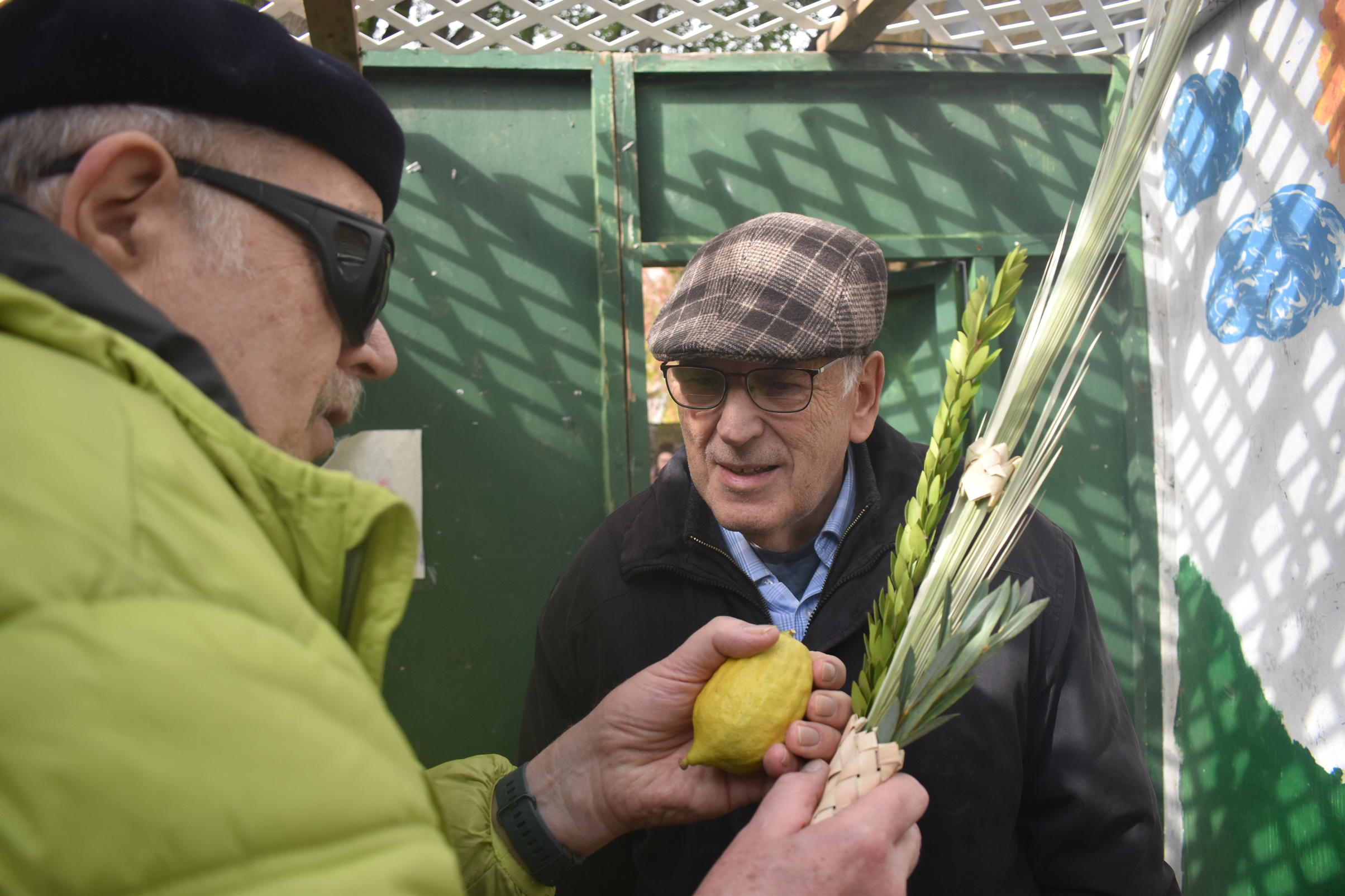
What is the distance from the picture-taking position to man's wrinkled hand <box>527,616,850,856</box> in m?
1.44

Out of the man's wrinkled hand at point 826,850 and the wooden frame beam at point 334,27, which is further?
the wooden frame beam at point 334,27

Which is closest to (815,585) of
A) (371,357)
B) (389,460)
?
A: (371,357)

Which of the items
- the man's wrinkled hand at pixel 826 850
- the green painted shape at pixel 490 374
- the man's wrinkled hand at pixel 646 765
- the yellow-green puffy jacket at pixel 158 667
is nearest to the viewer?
the yellow-green puffy jacket at pixel 158 667

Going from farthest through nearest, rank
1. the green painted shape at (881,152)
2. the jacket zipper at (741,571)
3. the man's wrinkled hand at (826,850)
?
the green painted shape at (881,152) → the jacket zipper at (741,571) → the man's wrinkled hand at (826,850)

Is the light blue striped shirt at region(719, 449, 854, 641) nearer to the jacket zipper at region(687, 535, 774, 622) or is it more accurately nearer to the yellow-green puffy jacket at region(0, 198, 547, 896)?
the jacket zipper at region(687, 535, 774, 622)

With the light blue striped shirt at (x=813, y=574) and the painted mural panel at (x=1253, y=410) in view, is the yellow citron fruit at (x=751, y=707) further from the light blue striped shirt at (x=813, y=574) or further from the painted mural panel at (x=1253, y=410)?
the painted mural panel at (x=1253, y=410)

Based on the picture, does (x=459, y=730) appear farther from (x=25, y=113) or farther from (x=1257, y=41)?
(x=1257, y=41)

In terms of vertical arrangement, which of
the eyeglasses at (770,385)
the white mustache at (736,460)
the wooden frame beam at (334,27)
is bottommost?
the white mustache at (736,460)

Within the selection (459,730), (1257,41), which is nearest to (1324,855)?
(1257,41)

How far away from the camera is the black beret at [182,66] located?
3.26 ft

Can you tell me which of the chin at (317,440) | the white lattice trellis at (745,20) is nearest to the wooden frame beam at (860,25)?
the white lattice trellis at (745,20)

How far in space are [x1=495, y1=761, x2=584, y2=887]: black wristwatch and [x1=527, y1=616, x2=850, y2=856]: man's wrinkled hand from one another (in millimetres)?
17

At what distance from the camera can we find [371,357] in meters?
1.25

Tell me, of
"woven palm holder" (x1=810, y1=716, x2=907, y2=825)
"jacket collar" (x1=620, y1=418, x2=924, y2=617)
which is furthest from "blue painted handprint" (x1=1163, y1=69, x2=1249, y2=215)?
"woven palm holder" (x1=810, y1=716, x2=907, y2=825)
